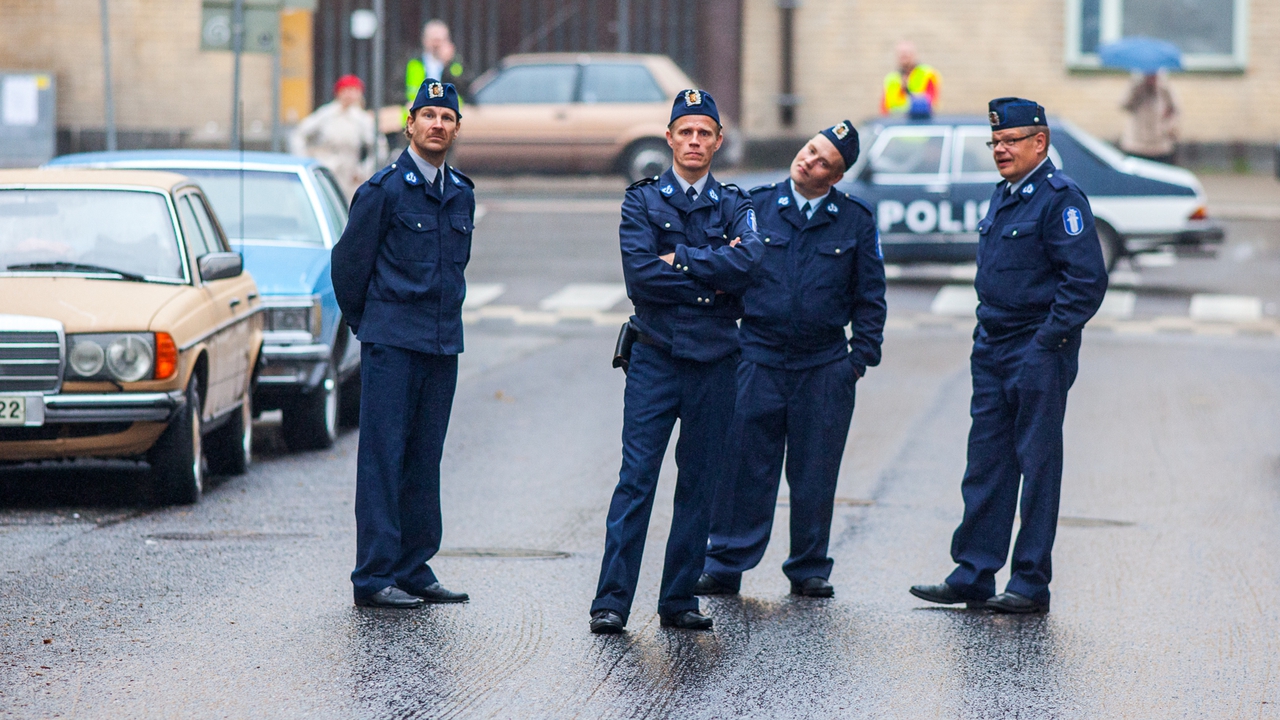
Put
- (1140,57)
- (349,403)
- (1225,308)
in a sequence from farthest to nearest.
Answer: (1140,57) → (1225,308) → (349,403)

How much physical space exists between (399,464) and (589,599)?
834 millimetres

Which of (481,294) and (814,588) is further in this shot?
(481,294)

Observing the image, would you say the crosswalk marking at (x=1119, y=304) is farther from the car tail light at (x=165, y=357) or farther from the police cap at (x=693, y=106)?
the police cap at (x=693, y=106)

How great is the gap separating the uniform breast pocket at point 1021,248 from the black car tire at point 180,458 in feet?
12.4

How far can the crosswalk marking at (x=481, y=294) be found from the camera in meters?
18.3

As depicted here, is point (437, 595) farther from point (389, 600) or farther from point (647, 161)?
point (647, 161)

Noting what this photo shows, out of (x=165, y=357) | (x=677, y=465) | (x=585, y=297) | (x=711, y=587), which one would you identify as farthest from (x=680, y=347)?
(x=585, y=297)

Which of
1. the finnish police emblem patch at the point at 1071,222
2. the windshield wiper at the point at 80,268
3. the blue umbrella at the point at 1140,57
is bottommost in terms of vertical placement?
the windshield wiper at the point at 80,268

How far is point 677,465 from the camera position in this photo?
21.7 ft

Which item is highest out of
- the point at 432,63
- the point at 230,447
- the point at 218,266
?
the point at 432,63

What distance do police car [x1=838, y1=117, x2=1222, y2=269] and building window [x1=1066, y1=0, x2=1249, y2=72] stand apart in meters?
11.3

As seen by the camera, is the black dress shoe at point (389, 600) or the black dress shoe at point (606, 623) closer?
the black dress shoe at point (606, 623)

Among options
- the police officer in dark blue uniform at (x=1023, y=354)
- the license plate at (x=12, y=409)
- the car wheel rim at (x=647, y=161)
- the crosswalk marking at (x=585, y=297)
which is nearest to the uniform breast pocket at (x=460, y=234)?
the police officer in dark blue uniform at (x=1023, y=354)

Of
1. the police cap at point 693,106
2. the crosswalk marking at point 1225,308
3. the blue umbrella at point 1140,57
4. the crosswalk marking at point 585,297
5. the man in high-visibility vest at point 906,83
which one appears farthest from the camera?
the man in high-visibility vest at point 906,83
